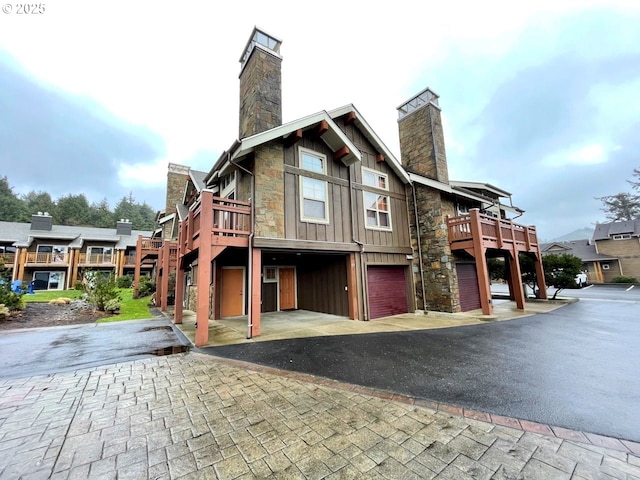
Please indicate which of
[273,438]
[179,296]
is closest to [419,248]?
Result: [273,438]

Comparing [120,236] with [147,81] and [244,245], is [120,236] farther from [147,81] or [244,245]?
[244,245]

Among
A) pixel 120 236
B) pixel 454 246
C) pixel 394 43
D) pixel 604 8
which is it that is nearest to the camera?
pixel 454 246

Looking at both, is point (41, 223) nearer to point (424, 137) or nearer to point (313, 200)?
point (313, 200)

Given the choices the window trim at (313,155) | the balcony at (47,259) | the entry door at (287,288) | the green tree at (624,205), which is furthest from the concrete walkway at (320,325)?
the green tree at (624,205)

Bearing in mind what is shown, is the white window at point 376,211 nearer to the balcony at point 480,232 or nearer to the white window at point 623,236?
the balcony at point 480,232

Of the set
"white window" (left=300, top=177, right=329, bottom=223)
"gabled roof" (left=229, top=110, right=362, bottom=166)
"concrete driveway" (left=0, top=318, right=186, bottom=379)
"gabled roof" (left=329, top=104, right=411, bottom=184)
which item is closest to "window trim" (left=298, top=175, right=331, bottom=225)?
"white window" (left=300, top=177, right=329, bottom=223)

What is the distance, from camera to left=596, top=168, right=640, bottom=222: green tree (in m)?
36.6

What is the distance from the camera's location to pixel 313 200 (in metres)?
8.78

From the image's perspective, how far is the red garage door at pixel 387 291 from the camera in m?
→ 10.0

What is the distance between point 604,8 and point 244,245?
29.7 metres

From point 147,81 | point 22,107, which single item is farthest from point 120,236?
point 22,107

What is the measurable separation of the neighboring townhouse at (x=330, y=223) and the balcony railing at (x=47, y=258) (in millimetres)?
18732

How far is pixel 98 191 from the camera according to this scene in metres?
116

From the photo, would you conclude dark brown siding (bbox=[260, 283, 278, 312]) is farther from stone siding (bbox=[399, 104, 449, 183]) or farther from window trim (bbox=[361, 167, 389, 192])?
stone siding (bbox=[399, 104, 449, 183])
